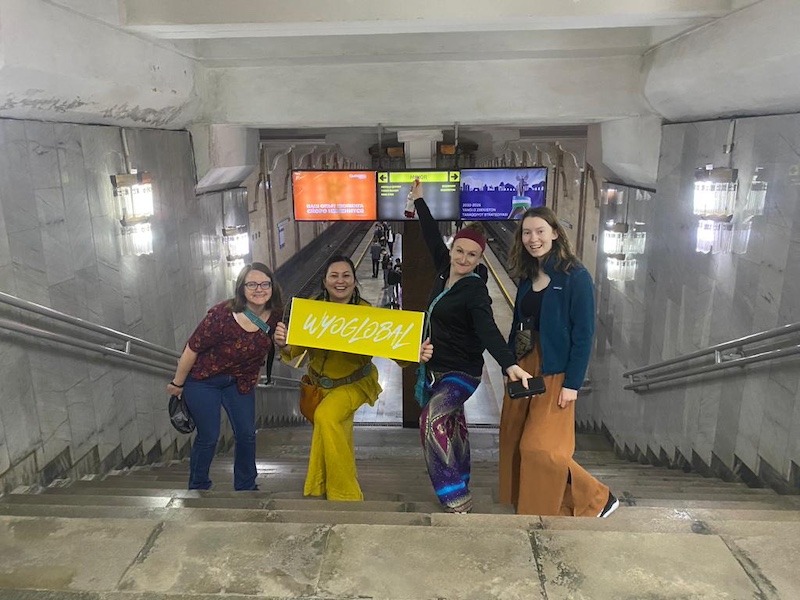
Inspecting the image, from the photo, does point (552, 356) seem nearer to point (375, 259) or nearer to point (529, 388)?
point (529, 388)

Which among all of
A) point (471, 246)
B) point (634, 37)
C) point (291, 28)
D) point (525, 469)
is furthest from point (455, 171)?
point (525, 469)

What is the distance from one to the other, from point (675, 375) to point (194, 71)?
501 cm

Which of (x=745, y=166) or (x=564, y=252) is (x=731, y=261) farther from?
(x=564, y=252)

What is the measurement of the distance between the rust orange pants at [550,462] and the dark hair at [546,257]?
46 cm

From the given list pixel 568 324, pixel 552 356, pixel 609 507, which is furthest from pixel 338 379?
pixel 609 507

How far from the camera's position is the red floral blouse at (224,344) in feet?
11.6

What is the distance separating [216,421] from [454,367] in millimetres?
1640

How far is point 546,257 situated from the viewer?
3137 millimetres

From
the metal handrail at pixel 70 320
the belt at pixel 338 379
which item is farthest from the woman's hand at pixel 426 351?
the metal handrail at pixel 70 320

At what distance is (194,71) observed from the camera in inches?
210

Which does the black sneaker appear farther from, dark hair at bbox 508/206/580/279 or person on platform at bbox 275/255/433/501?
person on platform at bbox 275/255/433/501

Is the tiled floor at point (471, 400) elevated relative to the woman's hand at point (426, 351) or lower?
lower

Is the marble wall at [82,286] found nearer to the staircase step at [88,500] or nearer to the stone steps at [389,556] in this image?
the staircase step at [88,500]

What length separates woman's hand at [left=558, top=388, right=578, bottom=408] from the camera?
299cm
